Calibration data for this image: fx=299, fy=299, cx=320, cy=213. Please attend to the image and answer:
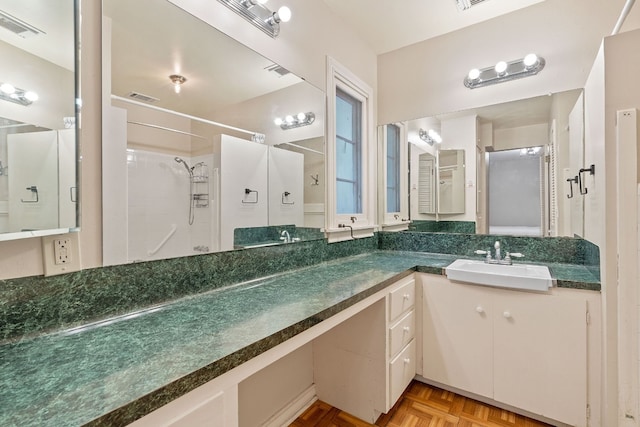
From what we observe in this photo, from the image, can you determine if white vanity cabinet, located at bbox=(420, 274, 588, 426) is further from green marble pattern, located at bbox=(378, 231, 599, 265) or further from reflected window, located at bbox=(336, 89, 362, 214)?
reflected window, located at bbox=(336, 89, 362, 214)

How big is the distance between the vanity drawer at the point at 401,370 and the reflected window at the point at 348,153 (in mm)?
1013

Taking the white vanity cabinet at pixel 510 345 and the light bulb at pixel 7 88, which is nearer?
the light bulb at pixel 7 88

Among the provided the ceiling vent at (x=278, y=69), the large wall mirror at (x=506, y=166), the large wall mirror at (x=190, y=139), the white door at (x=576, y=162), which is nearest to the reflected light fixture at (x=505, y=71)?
the large wall mirror at (x=506, y=166)

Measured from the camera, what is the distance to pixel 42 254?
90cm

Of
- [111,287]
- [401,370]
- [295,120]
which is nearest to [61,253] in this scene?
[111,287]

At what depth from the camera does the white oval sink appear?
1.58 metres

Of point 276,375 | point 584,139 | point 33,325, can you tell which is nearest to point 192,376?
point 33,325

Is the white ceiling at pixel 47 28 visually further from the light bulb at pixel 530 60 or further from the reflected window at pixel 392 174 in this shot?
the light bulb at pixel 530 60

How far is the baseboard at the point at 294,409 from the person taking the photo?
1.66m

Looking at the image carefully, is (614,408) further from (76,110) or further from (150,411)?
(76,110)

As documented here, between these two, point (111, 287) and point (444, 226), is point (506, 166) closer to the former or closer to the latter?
point (444, 226)

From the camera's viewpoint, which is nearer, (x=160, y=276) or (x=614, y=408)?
(x=160, y=276)

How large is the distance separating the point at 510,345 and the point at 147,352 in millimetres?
1790

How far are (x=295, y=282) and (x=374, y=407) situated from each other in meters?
0.85
